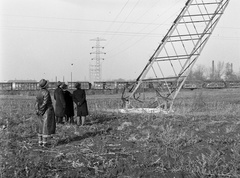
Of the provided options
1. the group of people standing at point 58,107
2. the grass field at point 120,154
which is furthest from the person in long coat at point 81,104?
the grass field at point 120,154

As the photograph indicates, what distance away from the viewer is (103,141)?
22.6ft

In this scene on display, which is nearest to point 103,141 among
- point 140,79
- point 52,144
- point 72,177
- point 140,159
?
point 52,144

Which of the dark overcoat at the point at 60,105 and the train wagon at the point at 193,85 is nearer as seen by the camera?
the dark overcoat at the point at 60,105

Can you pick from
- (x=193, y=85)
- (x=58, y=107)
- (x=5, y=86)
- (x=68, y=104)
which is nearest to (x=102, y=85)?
(x=5, y=86)

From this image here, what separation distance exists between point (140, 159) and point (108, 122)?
5023 mm

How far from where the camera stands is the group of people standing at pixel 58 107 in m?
6.70

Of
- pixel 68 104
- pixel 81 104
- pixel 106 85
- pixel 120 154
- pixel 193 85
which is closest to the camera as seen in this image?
pixel 120 154

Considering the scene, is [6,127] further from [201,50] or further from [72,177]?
[201,50]

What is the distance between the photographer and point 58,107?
383 inches

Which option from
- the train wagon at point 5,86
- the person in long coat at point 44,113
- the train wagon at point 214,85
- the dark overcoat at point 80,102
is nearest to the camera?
the person in long coat at point 44,113

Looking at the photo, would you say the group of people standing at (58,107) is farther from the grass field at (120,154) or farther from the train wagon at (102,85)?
the train wagon at (102,85)

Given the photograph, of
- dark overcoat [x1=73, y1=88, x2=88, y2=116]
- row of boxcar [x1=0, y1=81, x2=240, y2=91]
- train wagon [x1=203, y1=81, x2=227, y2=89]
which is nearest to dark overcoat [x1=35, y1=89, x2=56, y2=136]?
dark overcoat [x1=73, y1=88, x2=88, y2=116]

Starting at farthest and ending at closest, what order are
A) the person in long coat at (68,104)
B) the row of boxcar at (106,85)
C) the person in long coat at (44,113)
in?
the row of boxcar at (106,85)
the person in long coat at (68,104)
the person in long coat at (44,113)

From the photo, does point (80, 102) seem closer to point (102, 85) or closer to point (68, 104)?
point (68, 104)
